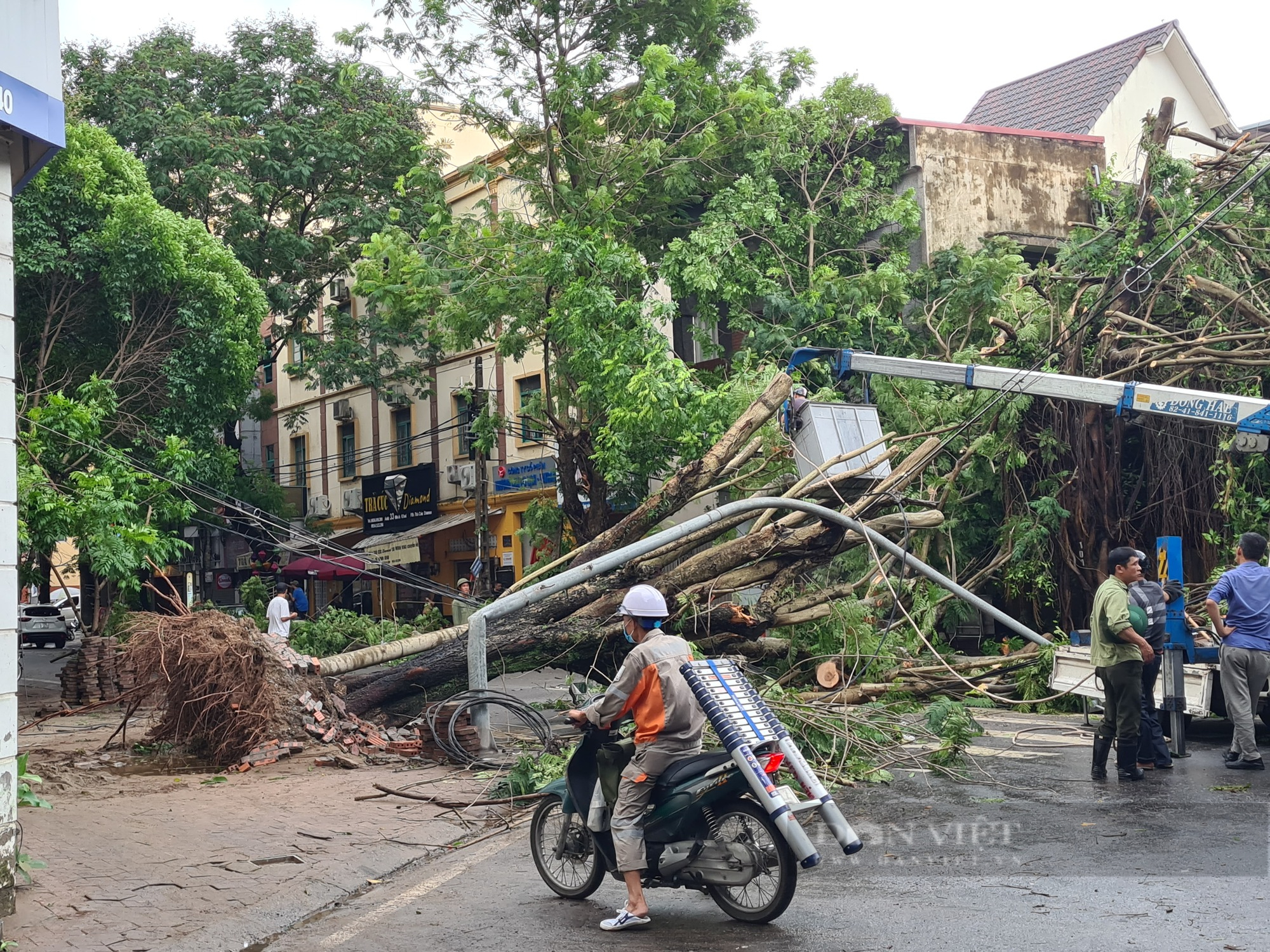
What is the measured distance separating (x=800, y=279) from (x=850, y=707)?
12.4m

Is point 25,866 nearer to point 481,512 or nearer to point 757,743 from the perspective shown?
point 757,743

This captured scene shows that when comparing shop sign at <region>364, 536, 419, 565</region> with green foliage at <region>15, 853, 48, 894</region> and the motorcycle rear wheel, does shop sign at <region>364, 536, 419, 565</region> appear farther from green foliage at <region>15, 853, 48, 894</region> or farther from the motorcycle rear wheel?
the motorcycle rear wheel

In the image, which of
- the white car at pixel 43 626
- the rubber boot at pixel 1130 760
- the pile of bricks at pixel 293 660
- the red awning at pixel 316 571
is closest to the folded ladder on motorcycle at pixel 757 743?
the rubber boot at pixel 1130 760

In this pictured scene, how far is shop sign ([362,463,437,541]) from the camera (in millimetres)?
35969

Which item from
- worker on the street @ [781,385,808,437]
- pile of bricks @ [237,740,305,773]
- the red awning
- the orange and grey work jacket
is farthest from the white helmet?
the red awning

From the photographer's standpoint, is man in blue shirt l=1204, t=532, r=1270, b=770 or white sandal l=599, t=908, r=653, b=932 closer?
white sandal l=599, t=908, r=653, b=932

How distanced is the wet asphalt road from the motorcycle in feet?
0.58

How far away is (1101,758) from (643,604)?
16.9 feet

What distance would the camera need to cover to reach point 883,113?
22.7m

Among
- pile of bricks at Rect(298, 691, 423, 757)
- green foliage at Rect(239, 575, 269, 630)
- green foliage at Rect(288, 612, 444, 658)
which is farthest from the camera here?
green foliage at Rect(239, 575, 269, 630)

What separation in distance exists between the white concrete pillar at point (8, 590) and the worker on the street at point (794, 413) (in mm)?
10274

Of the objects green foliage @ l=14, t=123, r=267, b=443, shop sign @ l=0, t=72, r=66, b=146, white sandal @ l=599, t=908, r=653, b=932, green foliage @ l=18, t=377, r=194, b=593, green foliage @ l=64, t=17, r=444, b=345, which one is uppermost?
green foliage @ l=64, t=17, r=444, b=345

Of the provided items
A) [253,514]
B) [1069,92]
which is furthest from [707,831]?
[1069,92]

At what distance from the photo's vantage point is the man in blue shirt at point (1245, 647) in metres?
9.77
